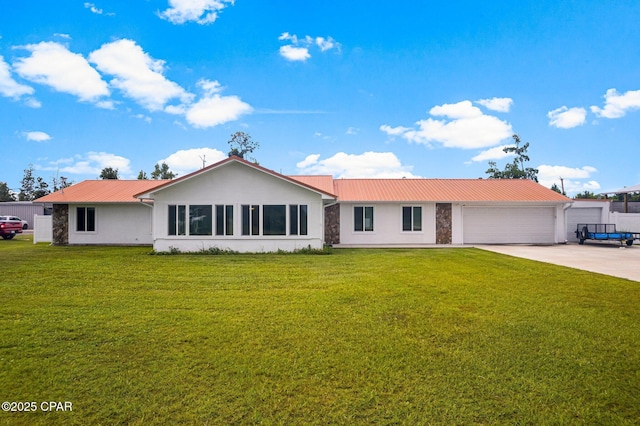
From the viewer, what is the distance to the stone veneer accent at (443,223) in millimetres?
20203

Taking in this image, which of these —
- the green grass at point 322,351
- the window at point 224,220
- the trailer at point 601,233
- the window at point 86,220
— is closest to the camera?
the green grass at point 322,351

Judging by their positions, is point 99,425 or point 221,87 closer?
point 99,425

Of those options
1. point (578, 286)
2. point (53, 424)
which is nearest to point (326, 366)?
point (53, 424)

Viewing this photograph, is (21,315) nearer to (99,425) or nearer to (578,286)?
(99,425)

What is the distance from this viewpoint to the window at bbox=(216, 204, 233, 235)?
1603cm

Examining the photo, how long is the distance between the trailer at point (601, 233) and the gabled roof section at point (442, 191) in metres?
2.24

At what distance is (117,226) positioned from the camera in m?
19.9

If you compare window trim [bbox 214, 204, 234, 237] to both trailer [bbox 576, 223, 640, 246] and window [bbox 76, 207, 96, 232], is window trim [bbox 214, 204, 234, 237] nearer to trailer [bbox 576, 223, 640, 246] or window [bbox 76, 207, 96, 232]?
window [bbox 76, 207, 96, 232]

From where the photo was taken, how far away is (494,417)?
3.42 m

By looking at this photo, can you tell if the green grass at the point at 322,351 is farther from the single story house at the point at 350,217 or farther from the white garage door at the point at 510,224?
the white garage door at the point at 510,224

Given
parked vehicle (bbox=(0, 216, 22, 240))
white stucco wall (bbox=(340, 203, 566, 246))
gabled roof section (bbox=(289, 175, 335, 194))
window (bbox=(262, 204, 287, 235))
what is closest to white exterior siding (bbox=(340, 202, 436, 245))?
white stucco wall (bbox=(340, 203, 566, 246))

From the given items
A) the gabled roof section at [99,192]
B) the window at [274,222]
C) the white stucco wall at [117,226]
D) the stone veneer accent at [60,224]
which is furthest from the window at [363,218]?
the stone veneer accent at [60,224]

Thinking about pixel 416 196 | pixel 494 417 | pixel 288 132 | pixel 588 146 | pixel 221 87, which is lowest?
pixel 494 417

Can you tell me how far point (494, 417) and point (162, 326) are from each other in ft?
15.3
